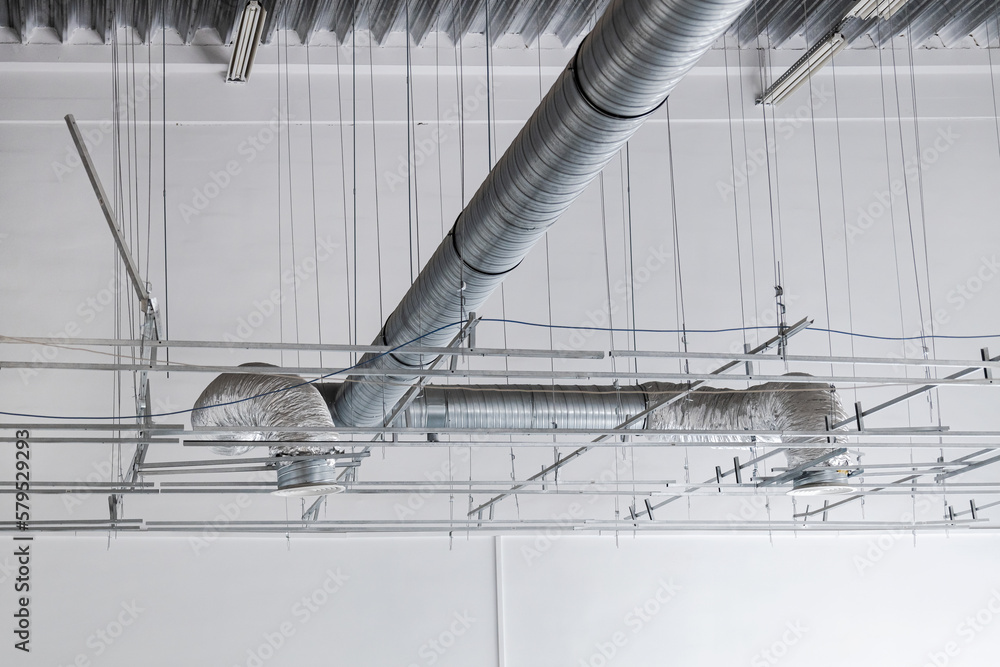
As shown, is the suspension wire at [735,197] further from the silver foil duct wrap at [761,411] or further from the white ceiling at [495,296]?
the silver foil duct wrap at [761,411]

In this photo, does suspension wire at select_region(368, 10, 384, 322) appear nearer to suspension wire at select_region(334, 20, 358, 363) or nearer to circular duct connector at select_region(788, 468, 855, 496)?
suspension wire at select_region(334, 20, 358, 363)

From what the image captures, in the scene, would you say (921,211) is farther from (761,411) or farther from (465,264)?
(465,264)

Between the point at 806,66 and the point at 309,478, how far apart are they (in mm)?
5140

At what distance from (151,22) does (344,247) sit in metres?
2.49

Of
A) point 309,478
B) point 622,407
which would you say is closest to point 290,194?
point 309,478

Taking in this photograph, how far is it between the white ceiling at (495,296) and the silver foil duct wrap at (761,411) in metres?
1.20

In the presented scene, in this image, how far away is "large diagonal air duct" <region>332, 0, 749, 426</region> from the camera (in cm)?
360

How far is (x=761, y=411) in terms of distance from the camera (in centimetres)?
763

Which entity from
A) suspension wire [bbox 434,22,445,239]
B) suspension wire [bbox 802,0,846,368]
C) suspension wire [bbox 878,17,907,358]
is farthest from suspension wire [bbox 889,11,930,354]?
suspension wire [bbox 434,22,445,239]

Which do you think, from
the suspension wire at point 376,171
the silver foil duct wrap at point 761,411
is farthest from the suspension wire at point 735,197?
the suspension wire at point 376,171

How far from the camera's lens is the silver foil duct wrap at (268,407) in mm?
6594

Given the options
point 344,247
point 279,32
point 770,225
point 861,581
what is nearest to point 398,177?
point 344,247

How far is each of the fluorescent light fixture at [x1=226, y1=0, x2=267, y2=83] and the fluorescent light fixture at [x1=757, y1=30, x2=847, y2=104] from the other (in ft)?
13.6

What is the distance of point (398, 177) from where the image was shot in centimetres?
941
